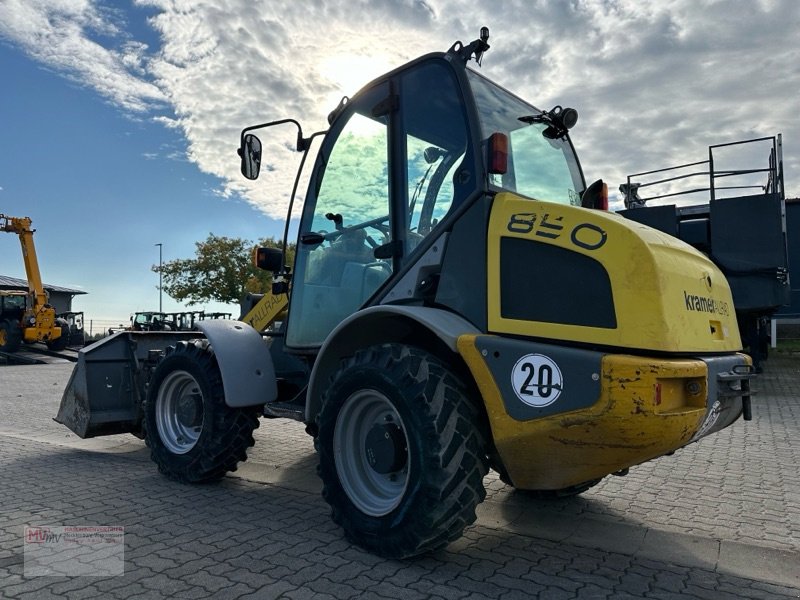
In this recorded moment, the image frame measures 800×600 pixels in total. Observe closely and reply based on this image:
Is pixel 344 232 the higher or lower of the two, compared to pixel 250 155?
lower

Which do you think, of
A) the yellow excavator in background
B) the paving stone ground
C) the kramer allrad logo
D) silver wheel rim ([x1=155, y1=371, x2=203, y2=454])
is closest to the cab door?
silver wheel rim ([x1=155, y1=371, x2=203, y2=454])

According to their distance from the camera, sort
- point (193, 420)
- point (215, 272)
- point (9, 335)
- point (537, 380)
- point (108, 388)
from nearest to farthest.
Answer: point (537, 380) → point (193, 420) → point (108, 388) → point (9, 335) → point (215, 272)

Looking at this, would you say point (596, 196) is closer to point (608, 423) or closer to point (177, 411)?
point (608, 423)

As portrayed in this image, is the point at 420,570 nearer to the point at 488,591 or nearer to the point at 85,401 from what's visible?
the point at 488,591

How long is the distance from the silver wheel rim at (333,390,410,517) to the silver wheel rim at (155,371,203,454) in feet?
6.05

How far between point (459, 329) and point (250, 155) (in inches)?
101

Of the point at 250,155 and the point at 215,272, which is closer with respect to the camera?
the point at 250,155

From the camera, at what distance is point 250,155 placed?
15.9 feet

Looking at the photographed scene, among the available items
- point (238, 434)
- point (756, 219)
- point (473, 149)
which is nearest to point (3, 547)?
point (238, 434)

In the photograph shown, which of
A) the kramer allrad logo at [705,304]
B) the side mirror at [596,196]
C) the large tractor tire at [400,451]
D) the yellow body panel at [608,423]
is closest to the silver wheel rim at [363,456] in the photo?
the large tractor tire at [400,451]

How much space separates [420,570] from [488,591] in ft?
1.31

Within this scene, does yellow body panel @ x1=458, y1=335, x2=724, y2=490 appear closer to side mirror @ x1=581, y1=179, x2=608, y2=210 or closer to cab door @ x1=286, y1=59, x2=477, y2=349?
cab door @ x1=286, y1=59, x2=477, y2=349

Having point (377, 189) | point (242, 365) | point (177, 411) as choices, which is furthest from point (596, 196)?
point (177, 411)

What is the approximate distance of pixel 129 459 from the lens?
19.7 feet
